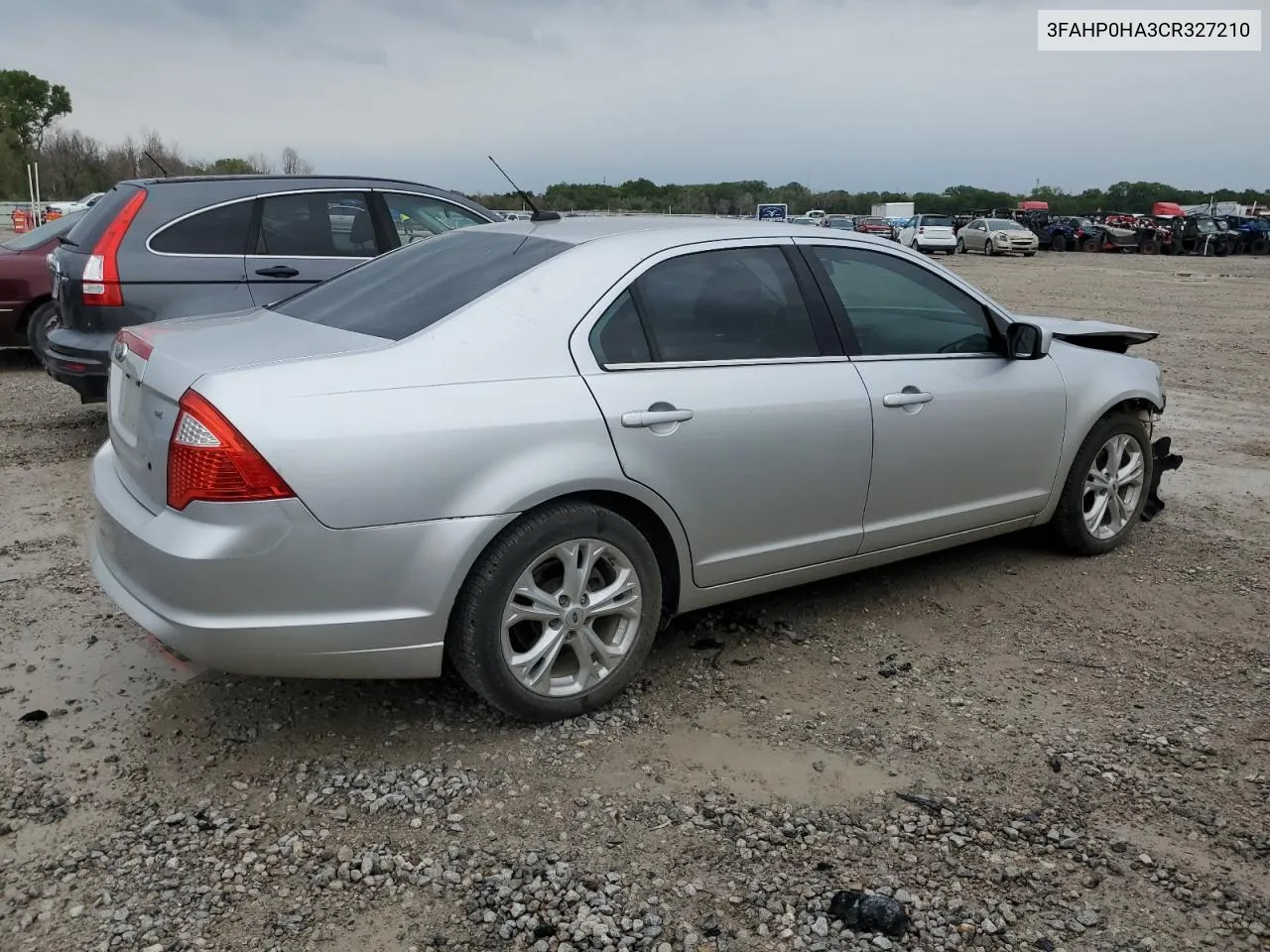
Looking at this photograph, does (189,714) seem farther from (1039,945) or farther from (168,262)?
(168,262)

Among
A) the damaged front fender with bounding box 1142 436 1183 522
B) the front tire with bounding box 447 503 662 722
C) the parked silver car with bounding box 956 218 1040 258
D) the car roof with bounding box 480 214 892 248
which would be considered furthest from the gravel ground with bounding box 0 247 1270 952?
the parked silver car with bounding box 956 218 1040 258

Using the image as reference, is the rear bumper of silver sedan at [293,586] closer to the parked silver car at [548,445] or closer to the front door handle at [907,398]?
the parked silver car at [548,445]

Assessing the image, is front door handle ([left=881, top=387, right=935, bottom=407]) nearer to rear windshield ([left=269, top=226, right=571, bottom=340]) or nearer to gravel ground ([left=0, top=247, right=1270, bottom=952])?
gravel ground ([left=0, top=247, right=1270, bottom=952])

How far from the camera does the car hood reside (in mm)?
5238

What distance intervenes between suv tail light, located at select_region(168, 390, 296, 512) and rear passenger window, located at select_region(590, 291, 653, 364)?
111 cm

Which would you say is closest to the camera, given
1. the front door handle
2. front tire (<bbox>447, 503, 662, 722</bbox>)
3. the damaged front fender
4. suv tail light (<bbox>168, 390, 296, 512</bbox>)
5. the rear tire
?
suv tail light (<bbox>168, 390, 296, 512</bbox>)

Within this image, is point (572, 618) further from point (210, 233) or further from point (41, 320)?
point (41, 320)

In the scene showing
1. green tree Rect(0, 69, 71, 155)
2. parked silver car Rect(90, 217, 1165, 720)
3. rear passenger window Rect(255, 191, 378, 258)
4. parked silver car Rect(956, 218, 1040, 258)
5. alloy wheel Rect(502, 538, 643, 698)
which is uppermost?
green tree Rect(0, 69, 71, 155)

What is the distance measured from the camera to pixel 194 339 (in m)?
3.47

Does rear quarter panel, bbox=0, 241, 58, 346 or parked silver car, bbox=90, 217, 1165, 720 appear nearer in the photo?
parked silver car, bbox=90, 217, 1165, 720

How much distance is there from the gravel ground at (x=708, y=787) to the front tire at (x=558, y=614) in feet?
0.52

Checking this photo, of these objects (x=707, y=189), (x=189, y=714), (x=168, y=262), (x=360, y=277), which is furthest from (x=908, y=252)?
Result: (x=707, y=189)

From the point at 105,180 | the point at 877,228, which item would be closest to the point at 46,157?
the point at 105,180

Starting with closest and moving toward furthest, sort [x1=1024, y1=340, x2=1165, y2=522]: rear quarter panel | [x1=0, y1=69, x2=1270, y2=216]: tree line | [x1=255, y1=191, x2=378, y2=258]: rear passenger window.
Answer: [x1=1024, y1=340, x2=1165, y2=522]: rear quarter panel
[x1=255, y1=191, x2=378, y2=258]: rear passenger window
[x1=0, y1=69, x2=1270, y2=216]: tree line
